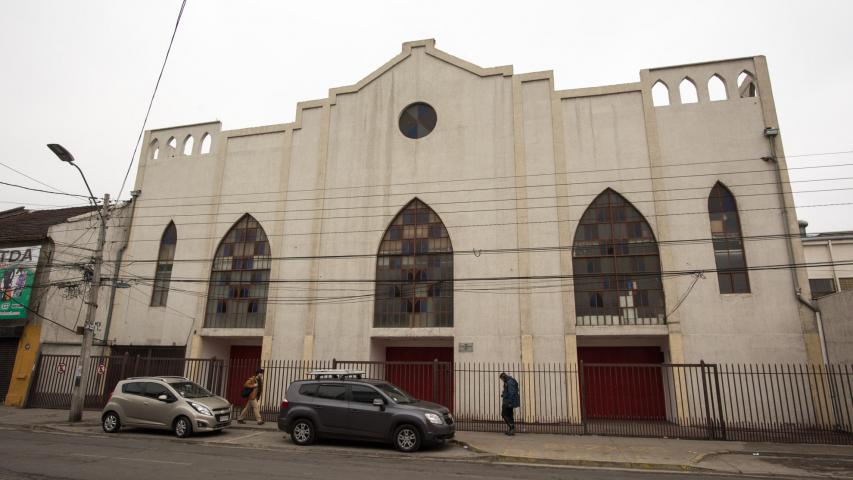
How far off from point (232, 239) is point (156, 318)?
14.4ft

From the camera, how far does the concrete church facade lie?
15961mm

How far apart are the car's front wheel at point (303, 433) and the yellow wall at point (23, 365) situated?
1431 centimetres

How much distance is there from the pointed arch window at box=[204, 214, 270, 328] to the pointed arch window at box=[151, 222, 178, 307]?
216 centimetres

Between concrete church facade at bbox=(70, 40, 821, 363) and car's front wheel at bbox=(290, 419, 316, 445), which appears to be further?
concrete church facade at bbox=(70, 40, 821, 363)

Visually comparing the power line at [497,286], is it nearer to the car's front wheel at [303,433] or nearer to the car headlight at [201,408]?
the car headlight at [201,408]

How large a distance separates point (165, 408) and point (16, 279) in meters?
13.1

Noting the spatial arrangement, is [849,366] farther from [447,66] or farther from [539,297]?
[447,66]

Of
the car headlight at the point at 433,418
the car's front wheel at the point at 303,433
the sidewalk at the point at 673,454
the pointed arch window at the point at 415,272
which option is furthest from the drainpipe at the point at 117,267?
the car headlight at the point at 433,418

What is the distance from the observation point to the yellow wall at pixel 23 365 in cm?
1945

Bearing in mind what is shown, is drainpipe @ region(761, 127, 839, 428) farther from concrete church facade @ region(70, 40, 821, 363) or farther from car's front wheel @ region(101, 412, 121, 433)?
car's front wheel @ region(101, 412, 121, 433)

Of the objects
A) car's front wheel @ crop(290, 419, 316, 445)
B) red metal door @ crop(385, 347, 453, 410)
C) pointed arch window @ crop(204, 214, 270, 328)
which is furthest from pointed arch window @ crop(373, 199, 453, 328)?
car's front wheel @ crop(290, 419, 316, 445)

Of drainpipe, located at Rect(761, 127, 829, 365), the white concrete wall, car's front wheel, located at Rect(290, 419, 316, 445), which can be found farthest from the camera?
drainpipe, located at Rect(761, 127, 829, 365)

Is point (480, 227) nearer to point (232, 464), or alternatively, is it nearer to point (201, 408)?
point (201, 408)

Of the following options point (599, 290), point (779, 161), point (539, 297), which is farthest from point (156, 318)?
point (779, 161)
